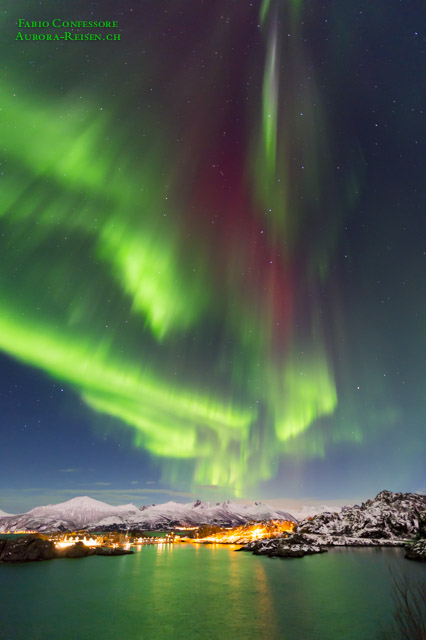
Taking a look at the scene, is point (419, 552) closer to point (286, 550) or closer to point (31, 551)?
point (286, 550)

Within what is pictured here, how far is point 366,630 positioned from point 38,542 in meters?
115

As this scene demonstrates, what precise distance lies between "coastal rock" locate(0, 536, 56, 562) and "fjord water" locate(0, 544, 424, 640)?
22.4 meters

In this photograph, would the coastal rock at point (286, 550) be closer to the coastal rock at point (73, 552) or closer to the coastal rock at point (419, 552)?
the coastal rock at point (419, 552)

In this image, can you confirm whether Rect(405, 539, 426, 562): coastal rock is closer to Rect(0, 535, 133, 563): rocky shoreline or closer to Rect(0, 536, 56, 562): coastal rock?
Rect(0, 535, 133, 563): rocky shoreline

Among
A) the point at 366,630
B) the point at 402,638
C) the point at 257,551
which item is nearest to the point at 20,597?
the point at 366,630

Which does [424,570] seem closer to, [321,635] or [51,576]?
[321,635]

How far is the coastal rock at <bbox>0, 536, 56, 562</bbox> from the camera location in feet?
341

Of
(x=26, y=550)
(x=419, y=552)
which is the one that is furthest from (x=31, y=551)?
(x=419, y=552)

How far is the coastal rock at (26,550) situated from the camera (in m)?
104

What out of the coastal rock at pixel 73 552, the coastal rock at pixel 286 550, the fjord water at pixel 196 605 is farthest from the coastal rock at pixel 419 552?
the coastal rock at pixel 73 552

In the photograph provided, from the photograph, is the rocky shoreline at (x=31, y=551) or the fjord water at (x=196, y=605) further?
the rocky shoreline at (x=31, y=551)

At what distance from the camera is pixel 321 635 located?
34812 mm

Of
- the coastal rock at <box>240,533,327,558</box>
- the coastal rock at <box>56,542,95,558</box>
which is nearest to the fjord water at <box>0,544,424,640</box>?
the coastal rock at <box>56,542,95,558</box>

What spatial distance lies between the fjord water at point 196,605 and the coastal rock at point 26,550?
22362 mm
